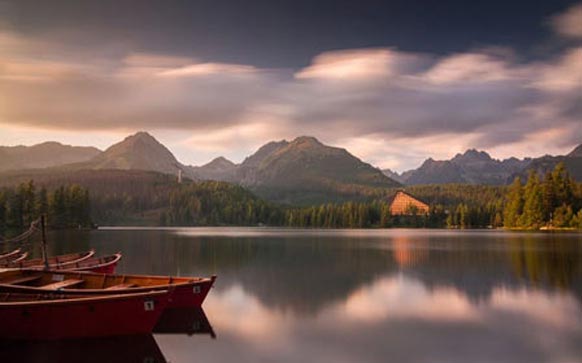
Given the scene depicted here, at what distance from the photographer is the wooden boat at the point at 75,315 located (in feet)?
72.3

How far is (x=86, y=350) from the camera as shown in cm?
2108

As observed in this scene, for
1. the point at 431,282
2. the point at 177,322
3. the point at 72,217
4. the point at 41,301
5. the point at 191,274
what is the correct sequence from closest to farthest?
1. the point at 41,301
2. the point at 177,322
3. the point at 431,282
4. the point at 191,274
5. the point at 72,217

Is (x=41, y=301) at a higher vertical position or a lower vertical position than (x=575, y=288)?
higher

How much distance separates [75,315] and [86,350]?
1938mm

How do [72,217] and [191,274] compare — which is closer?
[191,274]

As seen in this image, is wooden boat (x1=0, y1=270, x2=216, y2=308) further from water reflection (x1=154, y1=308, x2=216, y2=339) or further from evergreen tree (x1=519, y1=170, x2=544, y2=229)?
evergreen tree (x1=519, y1=170, x2=544, y2=229)

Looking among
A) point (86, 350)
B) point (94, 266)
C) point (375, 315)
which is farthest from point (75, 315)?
point (375, 315)

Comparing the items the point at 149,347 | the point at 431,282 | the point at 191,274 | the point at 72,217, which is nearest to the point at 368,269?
the point at 431,282

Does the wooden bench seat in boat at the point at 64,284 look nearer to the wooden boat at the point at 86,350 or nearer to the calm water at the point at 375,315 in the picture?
the wooden boat at the point at 86,350

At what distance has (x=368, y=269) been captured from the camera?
171 ft

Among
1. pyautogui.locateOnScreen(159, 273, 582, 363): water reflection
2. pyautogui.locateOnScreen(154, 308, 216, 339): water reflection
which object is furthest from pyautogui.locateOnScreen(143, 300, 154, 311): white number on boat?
pyautogui.locateOnScreen(154, 308, 216, 339): water reflection

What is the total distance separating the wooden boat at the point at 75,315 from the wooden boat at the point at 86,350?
342 millimetres

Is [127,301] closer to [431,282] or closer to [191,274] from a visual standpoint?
[191,274]

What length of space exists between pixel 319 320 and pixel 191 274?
21373 millimetres
